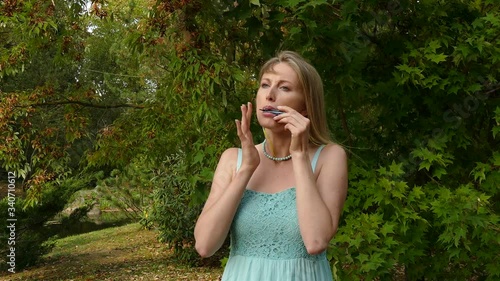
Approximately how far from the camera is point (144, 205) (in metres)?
12.7

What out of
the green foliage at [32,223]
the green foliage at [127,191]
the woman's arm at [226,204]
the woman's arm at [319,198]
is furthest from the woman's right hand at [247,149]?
the green foliage at [127,191]

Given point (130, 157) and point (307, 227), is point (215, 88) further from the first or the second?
point (307, 227)

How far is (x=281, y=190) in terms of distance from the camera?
5.86ft

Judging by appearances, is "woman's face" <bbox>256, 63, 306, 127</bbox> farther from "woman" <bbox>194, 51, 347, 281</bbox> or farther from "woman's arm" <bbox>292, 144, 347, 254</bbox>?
"woman's arm" <bbox>292, 144, 347, 254</bbox>

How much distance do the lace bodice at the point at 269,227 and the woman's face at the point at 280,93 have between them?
21cm

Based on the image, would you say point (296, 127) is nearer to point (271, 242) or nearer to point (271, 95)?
point (271, 95)

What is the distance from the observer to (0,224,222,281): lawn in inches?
349

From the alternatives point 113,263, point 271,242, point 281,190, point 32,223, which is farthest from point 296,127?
point 113,263

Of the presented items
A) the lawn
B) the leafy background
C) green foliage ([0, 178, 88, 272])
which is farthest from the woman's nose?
green foliage ([0, 178, 88, 272])

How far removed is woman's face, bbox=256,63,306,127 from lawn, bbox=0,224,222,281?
266 inches

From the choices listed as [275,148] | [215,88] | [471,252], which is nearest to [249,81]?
[215,88]

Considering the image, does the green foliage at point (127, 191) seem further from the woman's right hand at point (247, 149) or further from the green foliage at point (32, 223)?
the woman's right hand at point (247, 149)

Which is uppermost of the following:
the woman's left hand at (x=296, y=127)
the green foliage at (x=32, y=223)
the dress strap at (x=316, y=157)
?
the woman's left hand at (x=296, y=127)

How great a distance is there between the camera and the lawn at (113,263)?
887 cm
